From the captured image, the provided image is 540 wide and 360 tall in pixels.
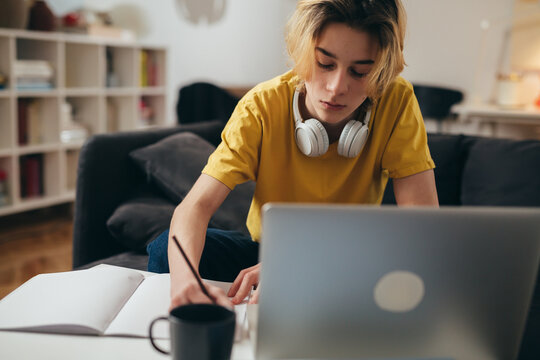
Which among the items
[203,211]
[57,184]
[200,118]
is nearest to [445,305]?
[203,211]

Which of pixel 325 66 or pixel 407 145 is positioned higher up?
pixel 325 66

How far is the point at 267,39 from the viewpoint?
4.50 metres

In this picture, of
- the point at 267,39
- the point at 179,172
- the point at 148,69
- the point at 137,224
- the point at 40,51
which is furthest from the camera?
the point at 267,39

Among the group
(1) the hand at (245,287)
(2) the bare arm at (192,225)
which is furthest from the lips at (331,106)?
(1) the hand at (245,287)

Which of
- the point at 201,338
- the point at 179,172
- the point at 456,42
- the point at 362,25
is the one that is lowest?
the point at 179,172

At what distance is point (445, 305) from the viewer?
619 mm

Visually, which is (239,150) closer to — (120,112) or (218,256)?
(218,256)

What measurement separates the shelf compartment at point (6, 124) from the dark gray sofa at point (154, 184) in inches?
59.0

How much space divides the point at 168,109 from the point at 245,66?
2.60 feet

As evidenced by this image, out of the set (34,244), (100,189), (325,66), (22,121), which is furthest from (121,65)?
(325,66)

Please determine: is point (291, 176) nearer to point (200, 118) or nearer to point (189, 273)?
point (189, 273)

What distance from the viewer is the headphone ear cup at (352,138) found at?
112 centimetres

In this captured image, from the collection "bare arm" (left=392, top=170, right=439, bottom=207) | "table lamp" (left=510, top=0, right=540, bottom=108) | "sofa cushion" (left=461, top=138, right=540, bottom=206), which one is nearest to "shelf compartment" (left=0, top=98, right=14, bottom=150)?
"sofa cushion" (left=461, top=138, right=540, bottom=206)

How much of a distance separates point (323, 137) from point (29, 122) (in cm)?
271
